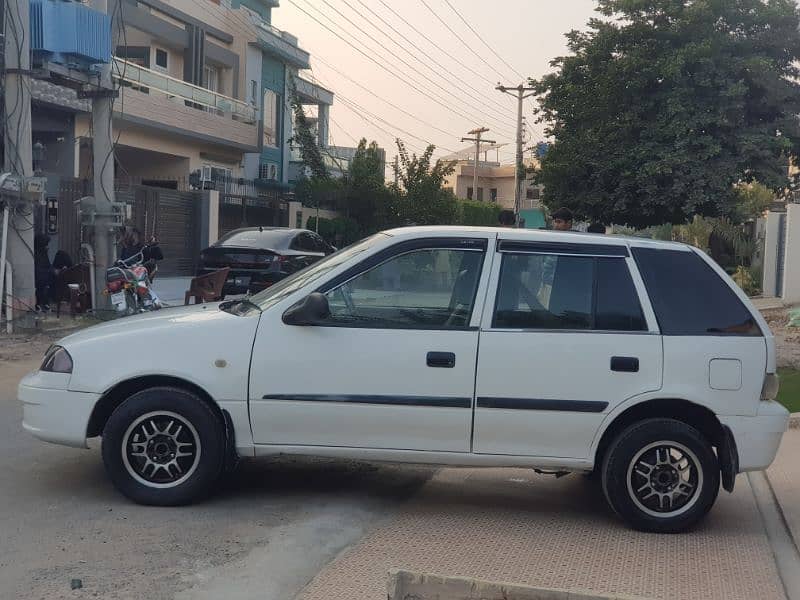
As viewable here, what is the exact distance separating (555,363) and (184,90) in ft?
75.8

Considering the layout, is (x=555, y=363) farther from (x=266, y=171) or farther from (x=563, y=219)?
(x=266, y=171)

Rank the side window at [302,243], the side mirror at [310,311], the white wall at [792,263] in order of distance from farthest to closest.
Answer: the white wall at [792,263]
the side window at [302,243]
the side mirror at [310,311]

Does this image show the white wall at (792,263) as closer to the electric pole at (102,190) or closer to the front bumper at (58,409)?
the electric pole at (102,190)

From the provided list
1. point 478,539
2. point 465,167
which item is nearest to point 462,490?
point 478,539

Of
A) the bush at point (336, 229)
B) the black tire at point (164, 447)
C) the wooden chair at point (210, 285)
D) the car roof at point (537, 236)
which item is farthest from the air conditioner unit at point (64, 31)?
the bush at point (336, 229)

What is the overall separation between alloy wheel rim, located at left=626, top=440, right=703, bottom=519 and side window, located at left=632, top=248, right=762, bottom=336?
726 millimetres

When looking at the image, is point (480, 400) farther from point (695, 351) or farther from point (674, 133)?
point (674, 133)

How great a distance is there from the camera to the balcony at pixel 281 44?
33625 millimetres

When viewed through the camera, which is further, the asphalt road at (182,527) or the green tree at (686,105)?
the green tree at (686,105)

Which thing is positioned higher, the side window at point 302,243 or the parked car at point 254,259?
the side window at point 302,243

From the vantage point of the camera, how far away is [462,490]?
652 centimetres

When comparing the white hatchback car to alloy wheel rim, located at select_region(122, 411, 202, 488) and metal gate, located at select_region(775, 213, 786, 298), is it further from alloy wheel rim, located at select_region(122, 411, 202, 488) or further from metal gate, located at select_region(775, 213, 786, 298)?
metal gate, located at select_region(775, 213, 786, 298)

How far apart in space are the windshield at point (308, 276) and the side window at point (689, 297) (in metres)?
1.68

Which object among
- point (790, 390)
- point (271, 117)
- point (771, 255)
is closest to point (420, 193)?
point (271, 117)
